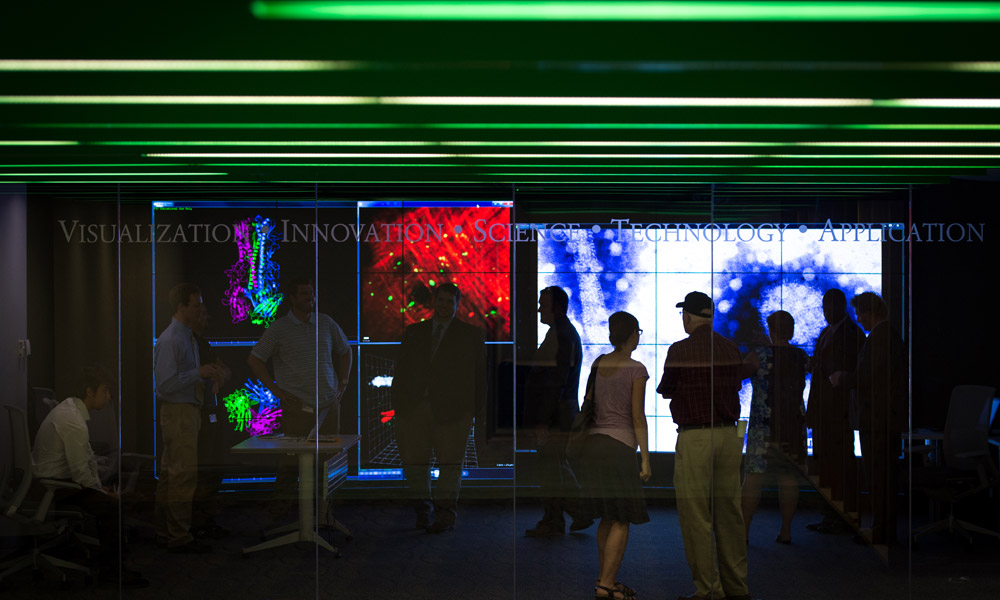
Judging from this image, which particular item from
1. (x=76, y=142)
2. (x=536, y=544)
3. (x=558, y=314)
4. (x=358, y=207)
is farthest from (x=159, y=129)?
(x=536, y=544)

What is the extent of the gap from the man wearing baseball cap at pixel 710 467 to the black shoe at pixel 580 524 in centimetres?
64

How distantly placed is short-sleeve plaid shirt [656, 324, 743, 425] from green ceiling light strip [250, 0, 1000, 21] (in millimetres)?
3626

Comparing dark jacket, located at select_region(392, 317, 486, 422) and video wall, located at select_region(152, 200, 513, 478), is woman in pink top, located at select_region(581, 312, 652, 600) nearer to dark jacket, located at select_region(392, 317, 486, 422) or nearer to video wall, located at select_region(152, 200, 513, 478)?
video wall, located at select_region(152, 200, 513, 478)

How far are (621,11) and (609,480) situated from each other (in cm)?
410

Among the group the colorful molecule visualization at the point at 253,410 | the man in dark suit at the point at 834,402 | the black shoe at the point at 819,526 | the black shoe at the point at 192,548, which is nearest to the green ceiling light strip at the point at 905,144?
the man in dark suit at the point at 834,402

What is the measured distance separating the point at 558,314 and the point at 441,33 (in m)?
3.47

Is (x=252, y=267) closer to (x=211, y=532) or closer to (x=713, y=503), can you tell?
(x=211, y=532)

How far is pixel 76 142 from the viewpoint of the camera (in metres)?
4.86

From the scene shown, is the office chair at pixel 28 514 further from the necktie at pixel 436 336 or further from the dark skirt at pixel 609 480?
the dark skirt at pixel 609 480

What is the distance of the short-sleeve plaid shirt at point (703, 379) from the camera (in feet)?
19.8

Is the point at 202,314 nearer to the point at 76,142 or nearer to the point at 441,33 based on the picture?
the point at 76,142

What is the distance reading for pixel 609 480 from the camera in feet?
20.0

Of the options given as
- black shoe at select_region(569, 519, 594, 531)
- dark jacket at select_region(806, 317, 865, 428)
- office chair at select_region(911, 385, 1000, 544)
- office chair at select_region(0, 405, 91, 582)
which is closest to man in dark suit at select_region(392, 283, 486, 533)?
black shoe at select_region(569, 519, 594, 531)

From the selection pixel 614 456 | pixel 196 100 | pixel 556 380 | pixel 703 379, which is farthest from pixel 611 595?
pixel 196 100
